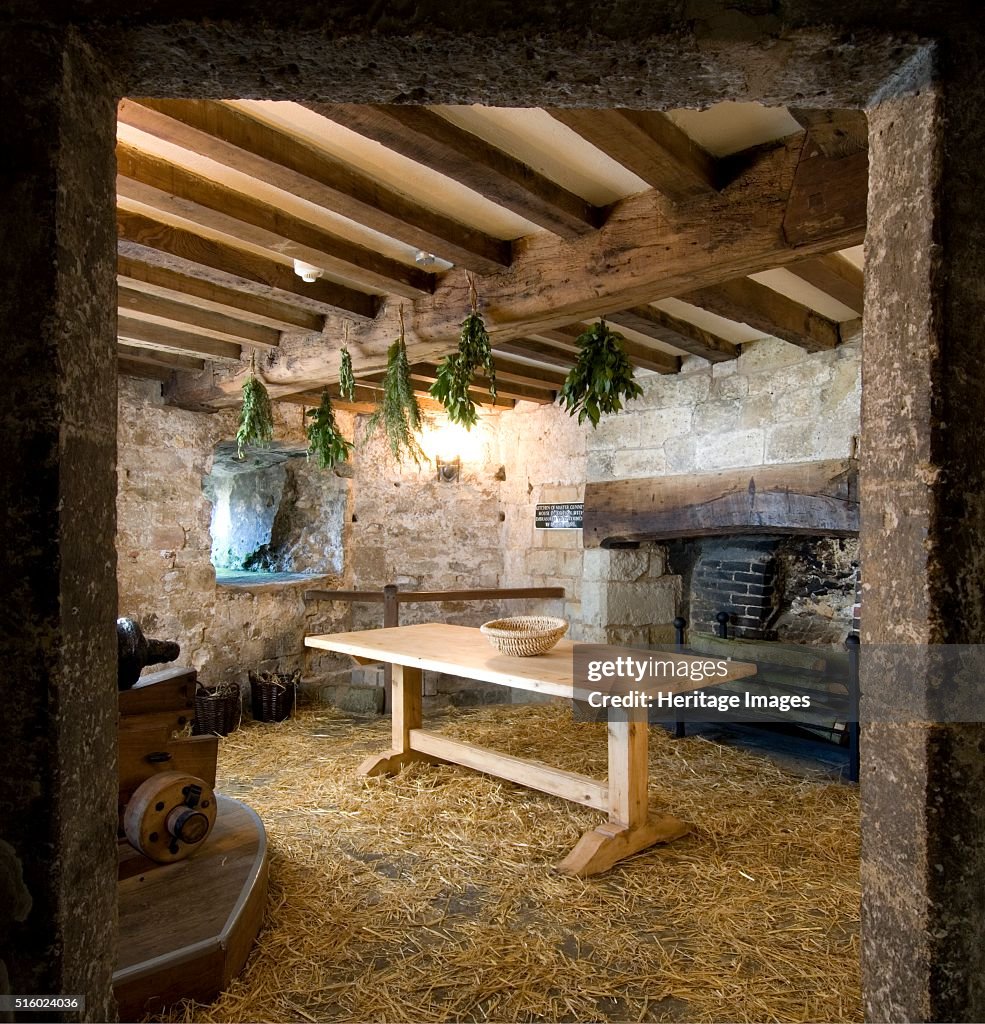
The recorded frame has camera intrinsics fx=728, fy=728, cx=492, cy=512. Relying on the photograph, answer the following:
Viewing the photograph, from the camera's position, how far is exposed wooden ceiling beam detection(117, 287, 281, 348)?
3.53 meters

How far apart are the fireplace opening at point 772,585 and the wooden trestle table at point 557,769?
6.76 feet

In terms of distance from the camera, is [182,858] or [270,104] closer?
[270,104]

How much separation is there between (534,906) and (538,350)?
9.89 ft

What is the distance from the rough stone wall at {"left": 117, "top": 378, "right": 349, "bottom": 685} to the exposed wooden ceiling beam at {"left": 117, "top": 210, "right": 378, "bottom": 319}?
217 cm

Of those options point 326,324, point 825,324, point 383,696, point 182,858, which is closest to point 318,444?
point 326,324

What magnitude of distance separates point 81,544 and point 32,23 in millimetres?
791

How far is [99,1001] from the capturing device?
1.18 metres

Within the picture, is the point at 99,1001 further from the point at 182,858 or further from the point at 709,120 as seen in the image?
the point at 709,120

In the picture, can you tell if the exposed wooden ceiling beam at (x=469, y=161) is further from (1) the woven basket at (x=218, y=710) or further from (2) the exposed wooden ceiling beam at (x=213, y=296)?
(1) the woven basket at (x=218, y=710)

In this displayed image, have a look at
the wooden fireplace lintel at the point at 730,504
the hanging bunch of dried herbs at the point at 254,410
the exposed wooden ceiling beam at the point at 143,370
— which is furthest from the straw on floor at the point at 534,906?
the exposed wooden ceiling beam at the point at 143,370

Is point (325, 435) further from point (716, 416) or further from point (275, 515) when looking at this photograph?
point (716, 416)

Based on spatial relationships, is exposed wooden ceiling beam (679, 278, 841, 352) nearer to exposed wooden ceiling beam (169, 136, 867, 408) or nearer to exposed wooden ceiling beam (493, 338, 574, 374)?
exposed wooden ceiling beam (169, 136, 867, 408)

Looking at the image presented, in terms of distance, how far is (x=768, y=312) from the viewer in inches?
140

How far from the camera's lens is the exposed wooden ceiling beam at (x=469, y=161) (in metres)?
1.99
